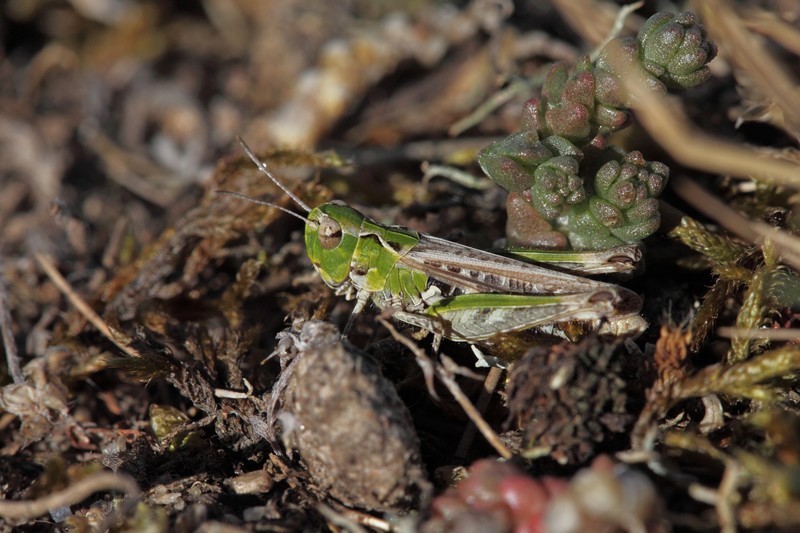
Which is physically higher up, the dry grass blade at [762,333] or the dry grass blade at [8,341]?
the dry grass blade at [762,333]

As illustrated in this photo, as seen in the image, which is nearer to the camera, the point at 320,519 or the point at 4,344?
the point at 320,519

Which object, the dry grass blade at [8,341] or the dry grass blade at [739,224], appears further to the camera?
the dry grass blade at [8,341]

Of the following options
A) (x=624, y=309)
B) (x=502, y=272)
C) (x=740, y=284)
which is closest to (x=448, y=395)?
(x=502, y=272)

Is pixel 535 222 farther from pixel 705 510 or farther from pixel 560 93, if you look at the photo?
pixel 705 510

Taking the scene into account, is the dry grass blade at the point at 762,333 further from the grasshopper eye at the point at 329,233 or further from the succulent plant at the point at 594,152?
the grasshopper eye at the point at 329,233

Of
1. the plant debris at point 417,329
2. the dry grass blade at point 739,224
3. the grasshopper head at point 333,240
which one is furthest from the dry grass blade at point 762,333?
the grasshopper head at point 333,240

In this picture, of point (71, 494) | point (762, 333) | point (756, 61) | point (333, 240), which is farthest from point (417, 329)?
point (756, 61)

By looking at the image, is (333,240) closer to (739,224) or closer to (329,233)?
(329,233)

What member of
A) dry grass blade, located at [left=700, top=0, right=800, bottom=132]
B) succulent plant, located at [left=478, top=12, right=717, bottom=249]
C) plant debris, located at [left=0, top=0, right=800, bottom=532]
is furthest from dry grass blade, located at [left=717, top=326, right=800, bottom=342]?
dry grass blade, located at [left=700, top=0, right=800, bottom=132]

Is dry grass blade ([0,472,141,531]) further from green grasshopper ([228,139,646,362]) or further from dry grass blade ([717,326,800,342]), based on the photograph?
dry grass blade ([717,326,800,342])
